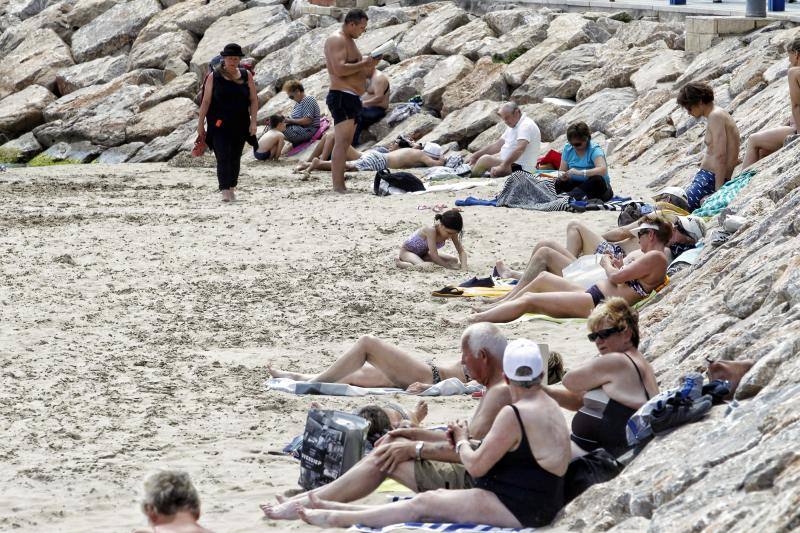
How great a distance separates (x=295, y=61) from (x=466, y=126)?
5.70 meters

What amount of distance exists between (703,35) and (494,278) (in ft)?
24.3

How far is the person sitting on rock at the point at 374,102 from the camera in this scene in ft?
58.5

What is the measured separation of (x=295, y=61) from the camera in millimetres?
21484

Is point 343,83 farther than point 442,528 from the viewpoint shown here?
Yes

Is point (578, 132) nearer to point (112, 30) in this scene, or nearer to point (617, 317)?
point (617, 317)

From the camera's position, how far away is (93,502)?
5539 millimetres

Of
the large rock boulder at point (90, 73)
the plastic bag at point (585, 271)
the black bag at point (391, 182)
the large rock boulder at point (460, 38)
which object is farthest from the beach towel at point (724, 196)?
the large rock boulder at point (90, 73)

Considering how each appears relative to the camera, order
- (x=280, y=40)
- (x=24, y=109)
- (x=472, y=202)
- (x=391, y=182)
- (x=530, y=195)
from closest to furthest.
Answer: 1. (x=530, y=195)
2. (x=472, y=202)
3. (x=391, y=182)
4. (x=280, y=40)
5. (x=24, y=109)

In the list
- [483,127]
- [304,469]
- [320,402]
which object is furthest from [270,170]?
[304,469]

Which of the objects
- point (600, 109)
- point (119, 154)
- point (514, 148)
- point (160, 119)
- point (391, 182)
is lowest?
point (119, 154)

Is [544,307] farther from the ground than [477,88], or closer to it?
farther from the ground

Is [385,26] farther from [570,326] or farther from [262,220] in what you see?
[570,326]

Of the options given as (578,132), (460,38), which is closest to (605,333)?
(578,132)

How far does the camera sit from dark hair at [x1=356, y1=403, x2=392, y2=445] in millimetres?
5906
